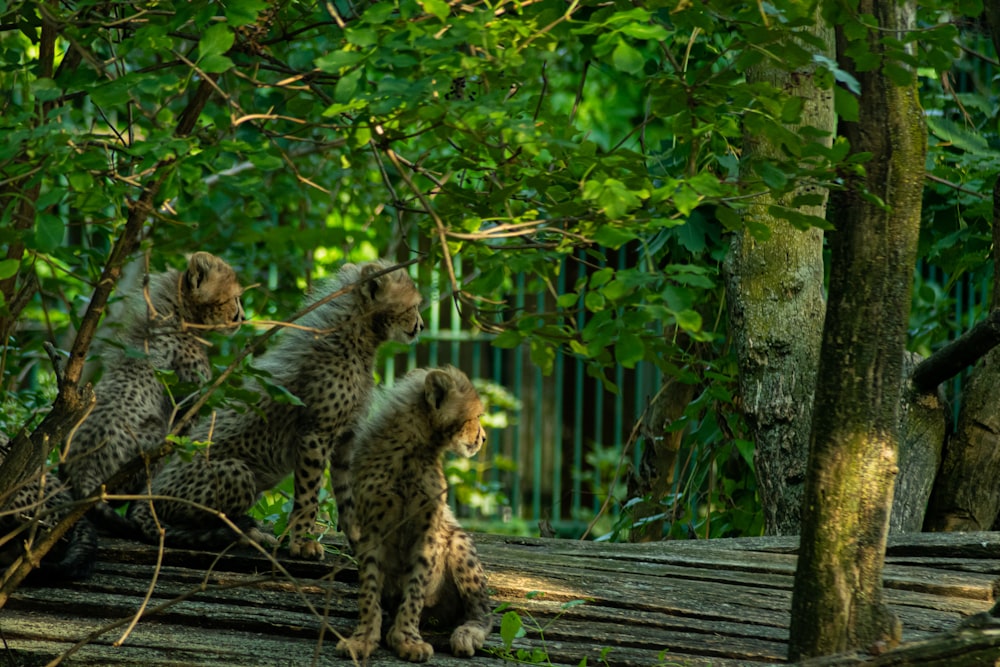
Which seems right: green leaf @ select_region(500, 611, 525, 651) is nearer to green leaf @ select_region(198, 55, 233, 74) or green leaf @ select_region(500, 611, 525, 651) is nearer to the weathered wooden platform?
the weathered wooden platform

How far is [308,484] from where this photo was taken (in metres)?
4.49

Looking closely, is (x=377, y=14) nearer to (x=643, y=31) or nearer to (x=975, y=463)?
(x=643, y=31)

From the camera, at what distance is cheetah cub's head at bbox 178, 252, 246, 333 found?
16.6 feet

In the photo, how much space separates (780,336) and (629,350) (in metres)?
2.68

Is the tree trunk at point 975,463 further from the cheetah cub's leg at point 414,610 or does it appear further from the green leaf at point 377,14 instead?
the green leaf at point 377,14

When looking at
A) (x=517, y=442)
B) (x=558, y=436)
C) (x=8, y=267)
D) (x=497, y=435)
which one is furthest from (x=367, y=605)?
(x=497, y=435)

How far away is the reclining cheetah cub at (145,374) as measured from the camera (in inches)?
179

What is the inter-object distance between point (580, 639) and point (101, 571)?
166 centimetres

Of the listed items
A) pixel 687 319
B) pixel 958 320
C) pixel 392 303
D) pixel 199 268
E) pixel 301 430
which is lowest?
pixel 301 430

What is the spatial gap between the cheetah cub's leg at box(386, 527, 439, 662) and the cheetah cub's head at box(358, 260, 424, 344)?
1200 millimetres

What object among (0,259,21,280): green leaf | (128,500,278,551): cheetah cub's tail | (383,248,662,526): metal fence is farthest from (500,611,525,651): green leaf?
(383,248,662,526): metal fence

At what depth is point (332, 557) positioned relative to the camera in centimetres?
436

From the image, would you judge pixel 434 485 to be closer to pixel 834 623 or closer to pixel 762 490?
pixel 834 623

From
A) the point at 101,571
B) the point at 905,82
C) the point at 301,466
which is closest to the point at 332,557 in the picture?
the point at 301,466
